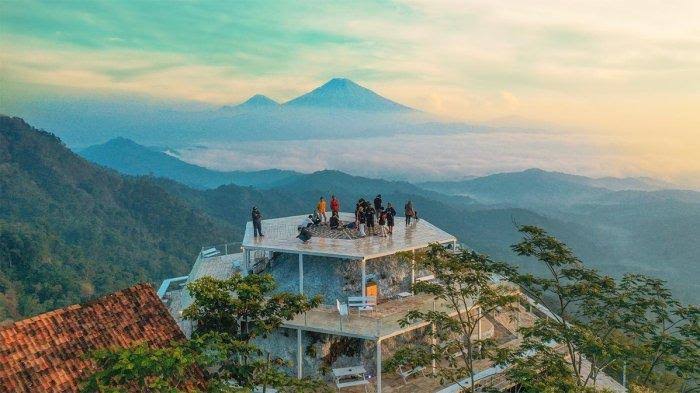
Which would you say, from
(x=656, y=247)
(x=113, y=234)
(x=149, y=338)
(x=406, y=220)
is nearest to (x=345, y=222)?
(x=406, y=220)

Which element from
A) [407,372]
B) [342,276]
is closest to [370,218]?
[342,276]

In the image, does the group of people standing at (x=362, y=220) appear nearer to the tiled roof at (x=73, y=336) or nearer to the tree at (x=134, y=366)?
the tiled roof at (x=73, y=336)

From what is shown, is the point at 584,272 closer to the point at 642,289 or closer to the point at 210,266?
the point at 642,289

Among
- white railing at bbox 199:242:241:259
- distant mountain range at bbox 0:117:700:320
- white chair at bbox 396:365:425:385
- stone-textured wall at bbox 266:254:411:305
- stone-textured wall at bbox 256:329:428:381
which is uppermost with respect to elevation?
stone-textured wall at bbox 266:254:411:305

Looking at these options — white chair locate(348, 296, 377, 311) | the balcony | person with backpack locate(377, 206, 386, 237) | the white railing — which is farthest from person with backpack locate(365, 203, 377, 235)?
the white railing

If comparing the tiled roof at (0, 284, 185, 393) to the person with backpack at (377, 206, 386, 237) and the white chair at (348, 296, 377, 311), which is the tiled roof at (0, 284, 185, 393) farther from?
the person with backpack at (377, 206, 386, 237)
